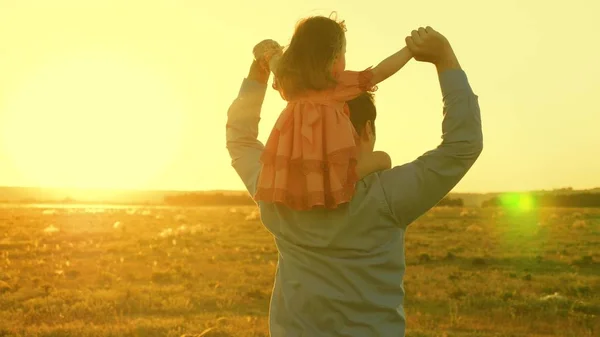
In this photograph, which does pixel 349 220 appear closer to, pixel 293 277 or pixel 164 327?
pixel 293 277

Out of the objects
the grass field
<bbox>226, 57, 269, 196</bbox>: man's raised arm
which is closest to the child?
<bbox>226, 57, 269, 196</bbox>: man's raised arm

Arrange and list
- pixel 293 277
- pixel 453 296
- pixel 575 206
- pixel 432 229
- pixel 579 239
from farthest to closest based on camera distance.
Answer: pixel 575 206, pixel 432 229, pixel 579 239, pixel 453 296, pixel 293 277

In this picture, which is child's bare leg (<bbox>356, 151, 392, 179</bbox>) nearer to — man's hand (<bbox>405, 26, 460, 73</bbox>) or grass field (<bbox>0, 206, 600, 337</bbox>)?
man's hand (<bbox>405, 26, 460, 73</bbox>)

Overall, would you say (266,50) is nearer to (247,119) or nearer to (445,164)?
(247,119)

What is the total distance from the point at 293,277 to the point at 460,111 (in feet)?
2.54

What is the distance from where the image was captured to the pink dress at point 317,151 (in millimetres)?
2257

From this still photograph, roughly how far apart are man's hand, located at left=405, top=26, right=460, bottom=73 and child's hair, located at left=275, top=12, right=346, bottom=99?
24 cm

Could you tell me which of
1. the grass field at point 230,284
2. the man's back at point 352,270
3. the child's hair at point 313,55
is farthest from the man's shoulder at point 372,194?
the grass field at point 230,284

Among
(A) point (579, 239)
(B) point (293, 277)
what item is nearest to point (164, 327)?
(B) point (293, 277)

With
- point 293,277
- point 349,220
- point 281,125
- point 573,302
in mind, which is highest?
point 281,125

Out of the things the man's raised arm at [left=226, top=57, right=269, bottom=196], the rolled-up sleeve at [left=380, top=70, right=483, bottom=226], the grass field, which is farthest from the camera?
the grass field

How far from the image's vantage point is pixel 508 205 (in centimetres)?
7519

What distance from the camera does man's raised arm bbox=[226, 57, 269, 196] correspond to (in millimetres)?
2854

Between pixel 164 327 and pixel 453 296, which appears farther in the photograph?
pixel 453 296
